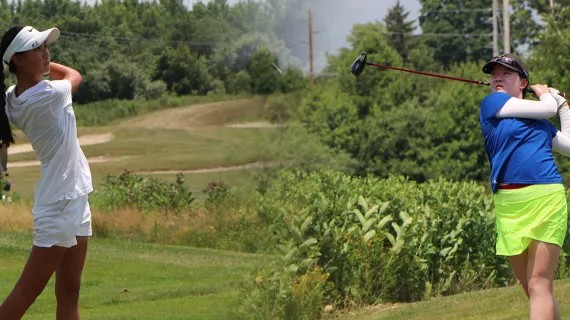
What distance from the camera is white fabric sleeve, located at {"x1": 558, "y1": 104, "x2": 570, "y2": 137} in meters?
5.88

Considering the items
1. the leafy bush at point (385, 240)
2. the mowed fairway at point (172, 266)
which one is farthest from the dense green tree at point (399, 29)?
the leafy bush at point (385, 240)

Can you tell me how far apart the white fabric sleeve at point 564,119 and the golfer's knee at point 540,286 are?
0.80 m

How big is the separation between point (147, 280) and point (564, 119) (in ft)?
21.9

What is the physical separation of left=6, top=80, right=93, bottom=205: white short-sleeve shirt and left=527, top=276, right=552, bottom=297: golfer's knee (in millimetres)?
2323

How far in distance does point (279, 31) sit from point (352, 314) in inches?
603

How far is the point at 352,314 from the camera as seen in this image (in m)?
8.75

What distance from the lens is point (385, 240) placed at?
31.0 ft

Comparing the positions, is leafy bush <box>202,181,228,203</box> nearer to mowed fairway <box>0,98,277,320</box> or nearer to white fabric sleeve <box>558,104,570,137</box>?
mowed fairway <box>0,98,277,320</box>

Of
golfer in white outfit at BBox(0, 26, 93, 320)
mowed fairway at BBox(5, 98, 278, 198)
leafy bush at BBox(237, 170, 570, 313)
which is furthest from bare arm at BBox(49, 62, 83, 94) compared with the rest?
mowed fairway at BBox(5, 98, 278, 198)

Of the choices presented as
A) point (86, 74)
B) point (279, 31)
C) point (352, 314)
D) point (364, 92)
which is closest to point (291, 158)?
point (279, 31)

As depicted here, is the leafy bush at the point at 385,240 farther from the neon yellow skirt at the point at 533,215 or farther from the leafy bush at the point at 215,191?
the leafy bush at the point at 215,191

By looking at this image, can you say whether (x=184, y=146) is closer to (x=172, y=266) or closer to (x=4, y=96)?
(x=172, y=266)

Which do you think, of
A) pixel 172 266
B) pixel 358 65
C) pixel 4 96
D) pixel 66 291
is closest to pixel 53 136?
pixel 4 96

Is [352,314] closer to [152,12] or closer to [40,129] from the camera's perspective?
[40,129]
